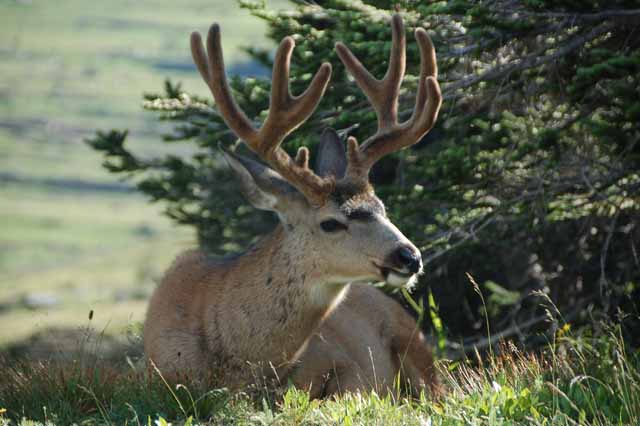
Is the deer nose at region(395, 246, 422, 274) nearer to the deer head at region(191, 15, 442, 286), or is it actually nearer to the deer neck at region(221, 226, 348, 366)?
the deer head at region(191, 15, 442, 286)

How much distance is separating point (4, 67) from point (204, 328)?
189 meters

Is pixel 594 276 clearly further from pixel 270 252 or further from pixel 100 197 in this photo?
pixel 100 197

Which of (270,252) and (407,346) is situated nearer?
(270,252)

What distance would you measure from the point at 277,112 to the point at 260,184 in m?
0.53

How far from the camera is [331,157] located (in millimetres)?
7461

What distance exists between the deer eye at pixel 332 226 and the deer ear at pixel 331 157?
0.73 meters

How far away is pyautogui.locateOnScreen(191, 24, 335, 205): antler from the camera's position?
6387 millimetres

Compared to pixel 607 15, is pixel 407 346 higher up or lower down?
lower down

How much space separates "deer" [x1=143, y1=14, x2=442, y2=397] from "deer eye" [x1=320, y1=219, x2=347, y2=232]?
10 mm

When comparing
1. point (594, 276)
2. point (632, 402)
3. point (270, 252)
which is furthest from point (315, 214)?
point (594, 276)

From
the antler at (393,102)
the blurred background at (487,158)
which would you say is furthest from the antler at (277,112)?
the blurred background at (487,158)

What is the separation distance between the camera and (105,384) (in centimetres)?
597

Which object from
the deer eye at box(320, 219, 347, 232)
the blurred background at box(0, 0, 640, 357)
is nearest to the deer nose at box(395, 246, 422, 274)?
the blurred background at box(0, 0, 640, 357)

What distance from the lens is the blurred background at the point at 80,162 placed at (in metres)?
92.2
